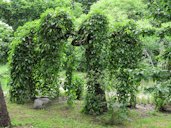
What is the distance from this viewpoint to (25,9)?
20.0 m

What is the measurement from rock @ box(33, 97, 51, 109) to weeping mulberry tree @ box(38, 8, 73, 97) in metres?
0.71

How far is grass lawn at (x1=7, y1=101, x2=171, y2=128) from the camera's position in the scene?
7.05 meters

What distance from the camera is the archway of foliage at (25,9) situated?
780 inches

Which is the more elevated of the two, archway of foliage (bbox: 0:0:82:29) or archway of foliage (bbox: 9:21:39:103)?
archway of foliage (bbox: 0:0:82:29)

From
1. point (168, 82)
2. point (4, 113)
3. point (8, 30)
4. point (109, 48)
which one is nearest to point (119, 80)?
point (109, 48)

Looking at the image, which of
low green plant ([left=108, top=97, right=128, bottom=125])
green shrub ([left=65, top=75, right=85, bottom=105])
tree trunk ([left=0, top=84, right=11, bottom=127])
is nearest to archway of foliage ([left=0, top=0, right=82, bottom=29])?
green shrub ([left=65, top=75, right=85, bottom=105])

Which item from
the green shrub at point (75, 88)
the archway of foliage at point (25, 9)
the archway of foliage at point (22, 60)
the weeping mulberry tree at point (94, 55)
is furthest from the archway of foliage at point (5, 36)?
the archway of foliage at point (25, 9)

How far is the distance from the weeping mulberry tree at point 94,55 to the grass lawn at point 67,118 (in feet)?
1.22

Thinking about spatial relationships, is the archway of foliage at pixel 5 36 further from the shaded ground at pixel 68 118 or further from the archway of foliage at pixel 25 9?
the archway of foliage at pixel 25 9

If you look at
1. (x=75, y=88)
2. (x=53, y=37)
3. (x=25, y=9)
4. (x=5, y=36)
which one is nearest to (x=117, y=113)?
(x=75, y=88)

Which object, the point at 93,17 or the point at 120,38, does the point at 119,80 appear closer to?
the point at 120,38

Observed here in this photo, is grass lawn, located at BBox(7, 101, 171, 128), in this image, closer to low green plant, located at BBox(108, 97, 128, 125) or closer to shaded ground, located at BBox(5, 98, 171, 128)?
shaded ground, located at BBox(5, 98, 171, 128)

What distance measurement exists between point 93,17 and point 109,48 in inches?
38.0

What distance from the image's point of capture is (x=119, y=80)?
8.27 metres
